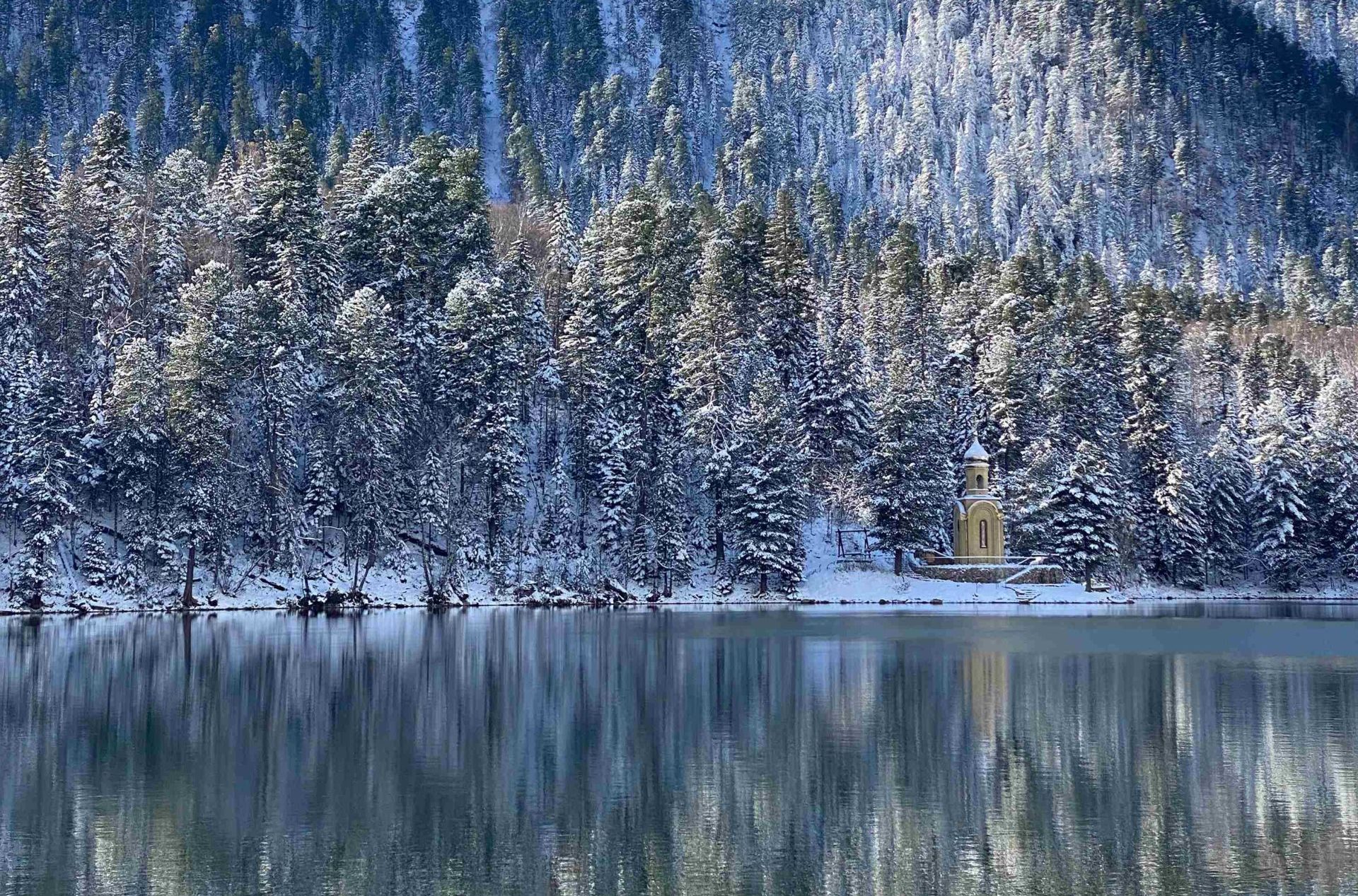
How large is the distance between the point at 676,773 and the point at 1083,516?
70987 millimetres

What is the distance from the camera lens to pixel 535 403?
93.7 metres

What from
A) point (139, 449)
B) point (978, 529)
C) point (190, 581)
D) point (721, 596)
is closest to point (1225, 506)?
point (978, 529)

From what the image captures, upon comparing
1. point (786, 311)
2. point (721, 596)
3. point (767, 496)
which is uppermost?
point (786, 311)

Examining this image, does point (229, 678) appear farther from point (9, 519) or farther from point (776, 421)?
point (776, 421)

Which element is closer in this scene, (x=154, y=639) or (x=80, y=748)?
(x=80, y=748)

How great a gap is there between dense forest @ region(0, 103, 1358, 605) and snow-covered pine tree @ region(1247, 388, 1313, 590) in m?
0.28

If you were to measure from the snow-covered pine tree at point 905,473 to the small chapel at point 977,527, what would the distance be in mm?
1535

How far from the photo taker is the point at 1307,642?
50.2 metres

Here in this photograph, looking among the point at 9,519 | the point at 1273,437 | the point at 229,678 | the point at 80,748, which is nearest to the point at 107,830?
the point at 80,748

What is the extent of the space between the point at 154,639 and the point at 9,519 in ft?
83.3

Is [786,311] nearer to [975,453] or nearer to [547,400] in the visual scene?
[975,453]

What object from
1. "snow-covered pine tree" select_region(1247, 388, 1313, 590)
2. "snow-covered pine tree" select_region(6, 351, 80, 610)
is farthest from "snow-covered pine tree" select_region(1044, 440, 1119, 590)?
"snow-covered pine tree" select_region(6, 351, 80, 610)

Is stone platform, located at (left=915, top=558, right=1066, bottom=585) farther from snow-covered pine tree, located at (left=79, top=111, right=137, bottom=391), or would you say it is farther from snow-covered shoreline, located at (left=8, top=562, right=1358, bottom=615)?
snow-covered pine tree, located at (left=79, top=111, right=137, bottom=391)

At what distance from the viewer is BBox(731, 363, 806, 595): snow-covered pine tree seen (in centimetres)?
8106
